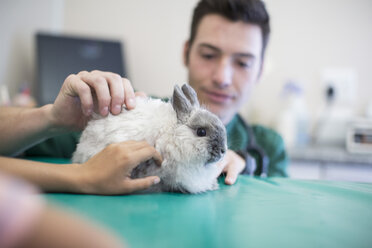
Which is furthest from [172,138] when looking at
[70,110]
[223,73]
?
[223,73]

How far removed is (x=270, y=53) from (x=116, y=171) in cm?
178

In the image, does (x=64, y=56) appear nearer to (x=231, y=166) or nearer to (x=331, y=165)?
(x=231, y=166)

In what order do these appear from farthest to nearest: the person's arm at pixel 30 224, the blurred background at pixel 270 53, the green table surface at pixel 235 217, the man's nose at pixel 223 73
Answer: the blurred background at pixel 270 53 < the man's nose at pixel 223 73 < the green table surface at pixel 235 217 < the person's arm at pixel 30 224

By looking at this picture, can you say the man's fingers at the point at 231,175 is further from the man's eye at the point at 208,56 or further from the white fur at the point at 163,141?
the man's eye at the point at 208,56

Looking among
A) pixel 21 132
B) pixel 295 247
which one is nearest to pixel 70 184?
pixel 21 132

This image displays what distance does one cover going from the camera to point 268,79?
1.89 m

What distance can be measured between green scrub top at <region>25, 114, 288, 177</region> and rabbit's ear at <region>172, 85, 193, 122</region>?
406 mm

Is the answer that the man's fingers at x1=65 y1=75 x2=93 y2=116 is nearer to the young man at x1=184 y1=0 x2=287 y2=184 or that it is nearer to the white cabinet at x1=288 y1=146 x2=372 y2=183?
the young man at x1=184 y1=0 x2=287 y2=184

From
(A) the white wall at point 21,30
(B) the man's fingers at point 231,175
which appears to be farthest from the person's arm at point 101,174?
(A) the white wall at point 21,30

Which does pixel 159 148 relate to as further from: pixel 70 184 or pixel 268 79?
pixel 268 79

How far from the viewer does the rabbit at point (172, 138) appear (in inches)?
17.4

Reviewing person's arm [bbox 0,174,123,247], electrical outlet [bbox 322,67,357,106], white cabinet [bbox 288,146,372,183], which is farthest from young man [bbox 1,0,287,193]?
electrical outlet [bbox 322,67,357,106]

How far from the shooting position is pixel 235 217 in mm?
374

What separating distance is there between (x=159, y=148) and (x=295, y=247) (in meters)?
0.26
